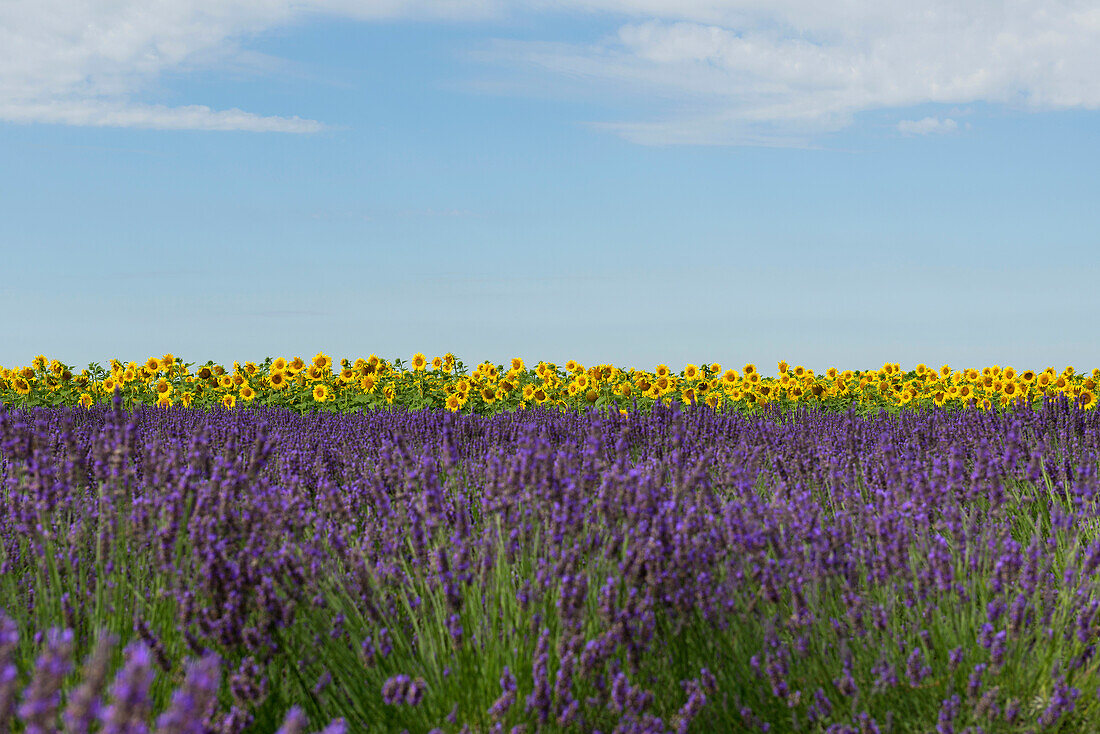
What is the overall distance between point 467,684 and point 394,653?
39 cm

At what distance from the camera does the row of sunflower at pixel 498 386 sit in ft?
34.3

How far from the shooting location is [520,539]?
309 cm

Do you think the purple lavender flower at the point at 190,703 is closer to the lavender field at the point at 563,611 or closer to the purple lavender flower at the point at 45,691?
the purple lavender flower at the point at 45,691

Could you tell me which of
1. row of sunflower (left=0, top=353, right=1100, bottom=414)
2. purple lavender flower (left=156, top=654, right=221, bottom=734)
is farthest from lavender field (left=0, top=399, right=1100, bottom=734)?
row of sunflower (left=0, top=353, right=1100, bottom=414)

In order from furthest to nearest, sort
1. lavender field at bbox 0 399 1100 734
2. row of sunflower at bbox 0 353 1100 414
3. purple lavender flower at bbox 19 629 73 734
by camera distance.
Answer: row of sunflower at bbox 0 353 1100 414
lavender field at bbox 0 399 1100 734
purple lavender flower at bbox 19 629 73 734

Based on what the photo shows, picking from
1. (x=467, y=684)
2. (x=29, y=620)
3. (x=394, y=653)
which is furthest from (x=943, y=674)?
(x=29, y=620)

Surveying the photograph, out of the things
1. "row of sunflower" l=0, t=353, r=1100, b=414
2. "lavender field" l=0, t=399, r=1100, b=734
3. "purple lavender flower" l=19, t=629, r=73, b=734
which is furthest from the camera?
"row of sunflower" l=0, t=353, r=1100, b=414

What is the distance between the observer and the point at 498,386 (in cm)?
1067

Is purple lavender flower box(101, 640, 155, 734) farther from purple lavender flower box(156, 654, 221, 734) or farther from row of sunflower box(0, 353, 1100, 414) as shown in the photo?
row of sunflower box(0, 353, 1100, 414)

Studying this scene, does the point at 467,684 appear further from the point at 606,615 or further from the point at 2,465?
the point at 2,465

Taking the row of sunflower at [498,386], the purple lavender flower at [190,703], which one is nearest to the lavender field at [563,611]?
the purple lavender flower at [190,703]

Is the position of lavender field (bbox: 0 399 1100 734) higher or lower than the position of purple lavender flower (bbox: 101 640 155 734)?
lower

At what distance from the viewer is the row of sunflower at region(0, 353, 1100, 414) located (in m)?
10.4

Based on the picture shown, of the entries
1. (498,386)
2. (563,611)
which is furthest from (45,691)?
(498,386)
